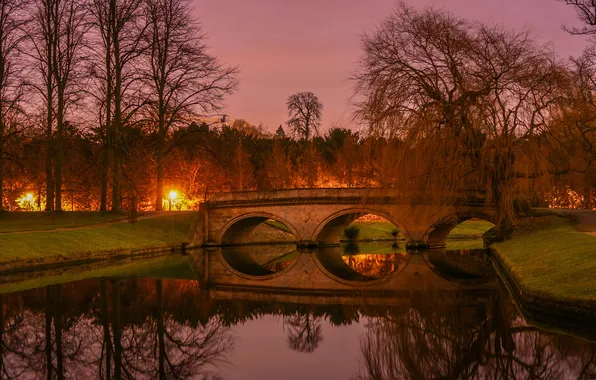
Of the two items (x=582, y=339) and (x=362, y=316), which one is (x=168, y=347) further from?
(x=582, y=339)

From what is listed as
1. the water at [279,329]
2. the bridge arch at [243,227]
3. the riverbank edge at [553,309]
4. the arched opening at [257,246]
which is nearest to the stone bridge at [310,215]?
the bridge arch at [243,227]

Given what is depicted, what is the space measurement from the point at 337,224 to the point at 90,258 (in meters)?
17.0

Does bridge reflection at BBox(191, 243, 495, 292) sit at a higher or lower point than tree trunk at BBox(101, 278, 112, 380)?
lower

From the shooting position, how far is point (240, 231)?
43531 mm

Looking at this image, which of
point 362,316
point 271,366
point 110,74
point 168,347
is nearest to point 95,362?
point 168,347

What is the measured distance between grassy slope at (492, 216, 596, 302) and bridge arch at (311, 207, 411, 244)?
25.8ft

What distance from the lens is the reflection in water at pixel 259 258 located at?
28.7m

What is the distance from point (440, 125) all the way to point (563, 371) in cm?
1722

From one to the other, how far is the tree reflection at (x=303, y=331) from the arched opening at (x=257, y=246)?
1058 cm

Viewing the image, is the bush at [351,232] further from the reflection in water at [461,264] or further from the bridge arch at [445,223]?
the reflection in water at [461,264]

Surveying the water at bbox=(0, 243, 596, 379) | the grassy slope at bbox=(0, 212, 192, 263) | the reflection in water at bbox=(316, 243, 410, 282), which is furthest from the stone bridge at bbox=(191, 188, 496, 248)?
the water at bbox=(0, 243, 596, 379)

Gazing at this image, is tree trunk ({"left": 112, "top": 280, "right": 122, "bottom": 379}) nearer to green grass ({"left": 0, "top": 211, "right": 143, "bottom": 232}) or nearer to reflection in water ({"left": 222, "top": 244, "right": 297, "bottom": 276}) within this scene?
reflection in water ({"left": 222, "top": 244, "right": 297, "bottom": 276})

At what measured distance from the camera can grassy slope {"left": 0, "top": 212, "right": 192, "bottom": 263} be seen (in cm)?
2551

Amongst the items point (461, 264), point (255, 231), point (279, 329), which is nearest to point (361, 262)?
point (461, 264)
